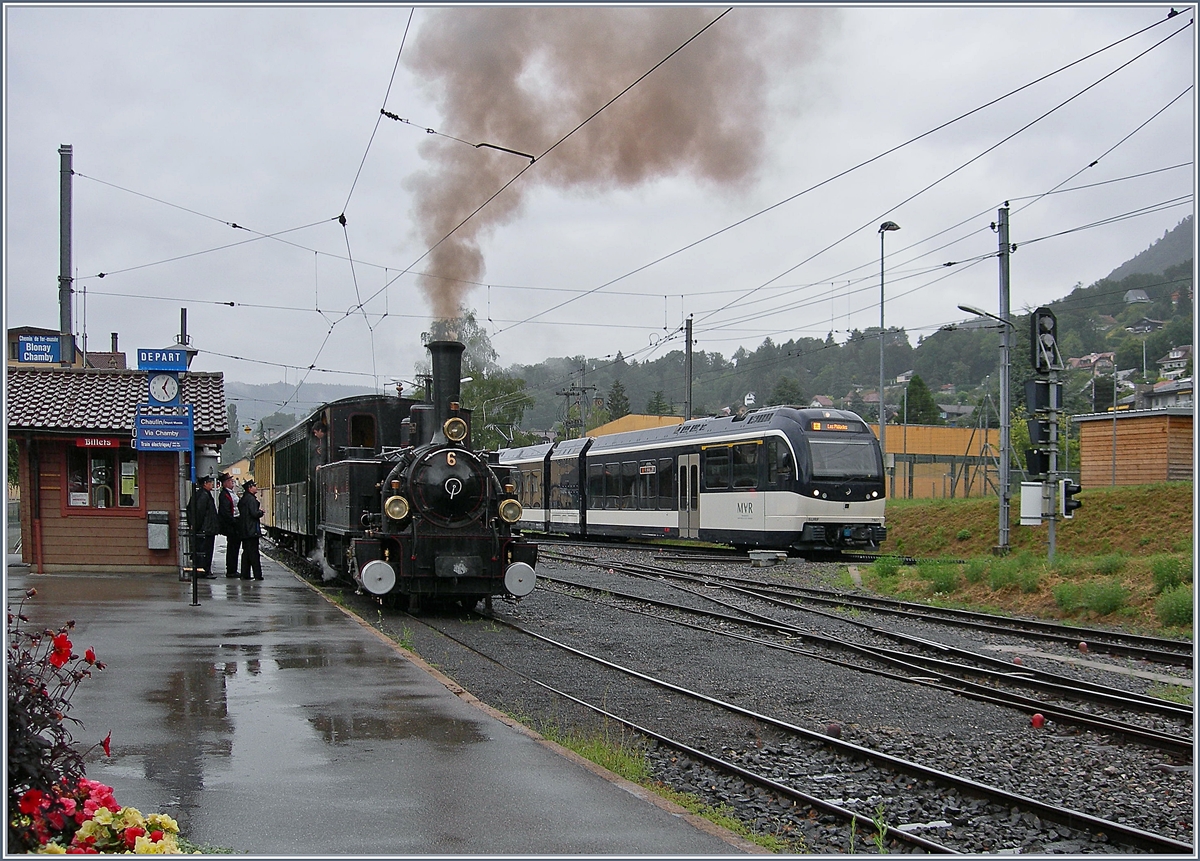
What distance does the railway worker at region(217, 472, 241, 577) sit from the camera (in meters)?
18.6

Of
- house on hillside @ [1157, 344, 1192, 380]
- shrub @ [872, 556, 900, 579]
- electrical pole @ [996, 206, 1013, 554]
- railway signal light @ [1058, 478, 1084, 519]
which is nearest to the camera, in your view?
railway signal light @ [1058, 478, 1084, 519]

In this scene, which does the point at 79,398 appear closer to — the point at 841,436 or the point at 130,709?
the point at 130,709

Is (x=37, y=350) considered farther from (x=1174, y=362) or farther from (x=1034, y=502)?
(x=1174, y=362)

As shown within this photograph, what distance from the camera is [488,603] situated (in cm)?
1477

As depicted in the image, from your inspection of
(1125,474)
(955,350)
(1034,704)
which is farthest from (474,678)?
(955,350)

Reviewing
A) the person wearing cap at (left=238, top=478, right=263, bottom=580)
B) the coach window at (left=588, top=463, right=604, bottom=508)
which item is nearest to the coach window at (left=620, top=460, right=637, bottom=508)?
the coach window at (left=588, top=463, right=604, bottom=508)

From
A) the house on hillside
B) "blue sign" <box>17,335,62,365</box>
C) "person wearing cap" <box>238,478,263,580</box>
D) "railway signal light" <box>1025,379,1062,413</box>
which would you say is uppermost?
the house on hillside

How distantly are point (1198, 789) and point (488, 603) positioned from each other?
1076cm

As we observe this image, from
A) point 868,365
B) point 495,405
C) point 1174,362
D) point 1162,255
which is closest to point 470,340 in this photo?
point 495,405

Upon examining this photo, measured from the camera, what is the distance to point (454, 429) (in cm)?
1367

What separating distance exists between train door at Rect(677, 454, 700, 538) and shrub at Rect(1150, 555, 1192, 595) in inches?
464

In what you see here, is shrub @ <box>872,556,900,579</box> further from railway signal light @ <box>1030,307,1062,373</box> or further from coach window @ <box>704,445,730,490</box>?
coach window @ <box>704,445,730,490</box>

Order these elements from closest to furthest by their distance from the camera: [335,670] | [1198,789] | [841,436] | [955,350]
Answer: [1198,789], [335,670], [841,436], [955,350]

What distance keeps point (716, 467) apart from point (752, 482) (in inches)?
62.5
